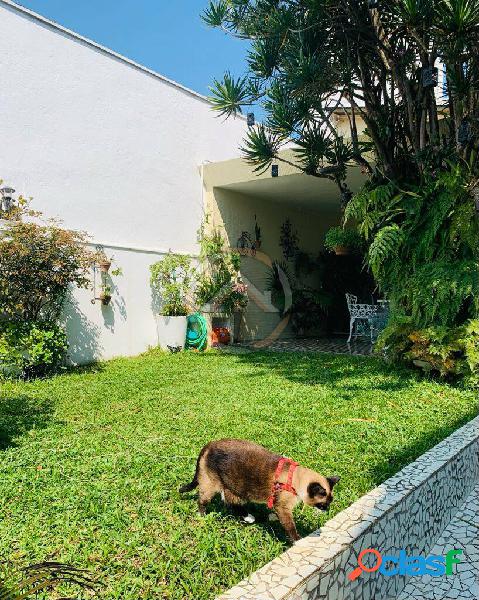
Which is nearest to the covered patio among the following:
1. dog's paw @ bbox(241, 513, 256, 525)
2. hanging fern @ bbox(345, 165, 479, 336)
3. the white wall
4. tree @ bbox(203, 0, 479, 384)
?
the white wall

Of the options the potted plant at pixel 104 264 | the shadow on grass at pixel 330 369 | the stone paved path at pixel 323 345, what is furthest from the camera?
the stone paved path at pixel 323 345

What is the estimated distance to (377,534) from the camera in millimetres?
2232

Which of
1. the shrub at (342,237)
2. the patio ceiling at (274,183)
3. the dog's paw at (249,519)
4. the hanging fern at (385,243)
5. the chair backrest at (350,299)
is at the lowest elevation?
the dog's paw at (249,519)

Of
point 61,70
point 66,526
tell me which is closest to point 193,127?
point 61,70

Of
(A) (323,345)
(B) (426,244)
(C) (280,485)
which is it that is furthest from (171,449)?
(A) (323,345)

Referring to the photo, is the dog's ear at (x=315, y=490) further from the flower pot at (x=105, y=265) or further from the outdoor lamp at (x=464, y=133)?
the flower pot at (x=105, y=265)

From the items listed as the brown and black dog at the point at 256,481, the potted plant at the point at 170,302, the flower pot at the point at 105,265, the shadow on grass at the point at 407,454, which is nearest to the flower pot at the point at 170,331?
the potted plant at the point at 170,302

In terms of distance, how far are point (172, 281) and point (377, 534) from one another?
7.83 meters

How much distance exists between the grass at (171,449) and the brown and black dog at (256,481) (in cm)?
22

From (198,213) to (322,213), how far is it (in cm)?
457

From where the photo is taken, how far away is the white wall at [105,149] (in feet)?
24.2

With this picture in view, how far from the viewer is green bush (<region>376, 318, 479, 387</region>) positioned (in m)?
5.53

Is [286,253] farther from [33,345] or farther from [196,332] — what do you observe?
[33,345]

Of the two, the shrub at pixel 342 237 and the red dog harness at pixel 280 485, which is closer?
the red dog harness at pixel 280 485
